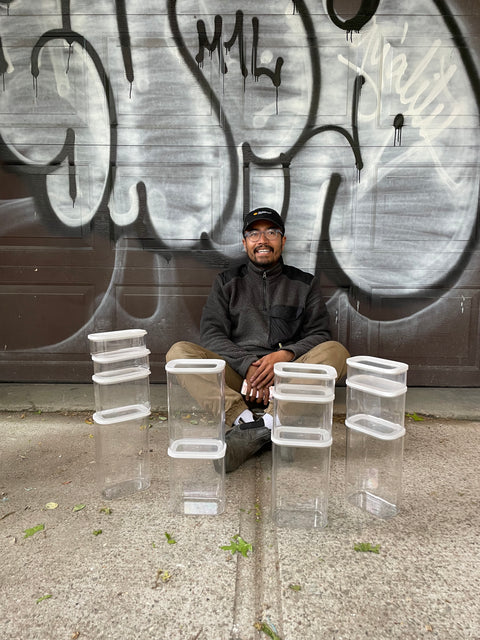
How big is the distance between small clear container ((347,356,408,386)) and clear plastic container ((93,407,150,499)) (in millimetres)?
998

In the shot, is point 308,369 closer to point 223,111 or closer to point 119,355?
point 119,355

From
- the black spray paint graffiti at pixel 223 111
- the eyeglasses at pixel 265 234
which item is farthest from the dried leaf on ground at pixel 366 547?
the black spray paint graffiti at pixel 223 111

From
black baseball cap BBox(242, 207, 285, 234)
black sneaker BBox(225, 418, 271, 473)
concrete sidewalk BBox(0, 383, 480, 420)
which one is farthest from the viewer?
concrete sidewalk BBox(0, 383, 480, 420)

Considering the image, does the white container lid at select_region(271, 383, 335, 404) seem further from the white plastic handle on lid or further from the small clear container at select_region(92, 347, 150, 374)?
the small clear container at select_region(92, 347, 150, 374)

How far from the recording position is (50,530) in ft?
6.19

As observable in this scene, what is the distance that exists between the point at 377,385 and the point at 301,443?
45 cm

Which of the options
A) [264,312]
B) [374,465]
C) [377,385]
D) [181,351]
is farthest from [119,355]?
[374,465]

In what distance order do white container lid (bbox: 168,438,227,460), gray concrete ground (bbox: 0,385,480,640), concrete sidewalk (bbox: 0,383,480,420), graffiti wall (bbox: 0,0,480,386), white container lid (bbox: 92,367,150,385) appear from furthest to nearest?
graffiti wall (bbox: 0,0,480,386)
concrete sidewalk (bbox: 0,383,480,420)
white container lid (bbox: 92,367,150,385)
white container lid (bbox: 168,438,227,460)
gray concrete ground (bbox: 0,385,480,640)

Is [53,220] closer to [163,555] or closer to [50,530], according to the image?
[50,530]

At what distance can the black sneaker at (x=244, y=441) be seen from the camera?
228 centimetres

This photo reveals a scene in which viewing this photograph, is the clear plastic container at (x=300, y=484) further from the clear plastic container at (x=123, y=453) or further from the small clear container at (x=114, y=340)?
the small clear container at (x=114, y=340)

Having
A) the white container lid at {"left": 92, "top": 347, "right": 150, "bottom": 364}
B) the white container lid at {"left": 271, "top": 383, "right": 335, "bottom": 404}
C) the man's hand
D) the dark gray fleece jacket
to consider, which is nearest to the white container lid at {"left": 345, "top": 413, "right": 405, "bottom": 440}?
the white container lid at {"left": 271, "top": 383, "right": 335, "bottom": 404}

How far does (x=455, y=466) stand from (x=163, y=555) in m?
1.61

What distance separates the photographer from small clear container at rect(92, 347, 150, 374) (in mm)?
2104
